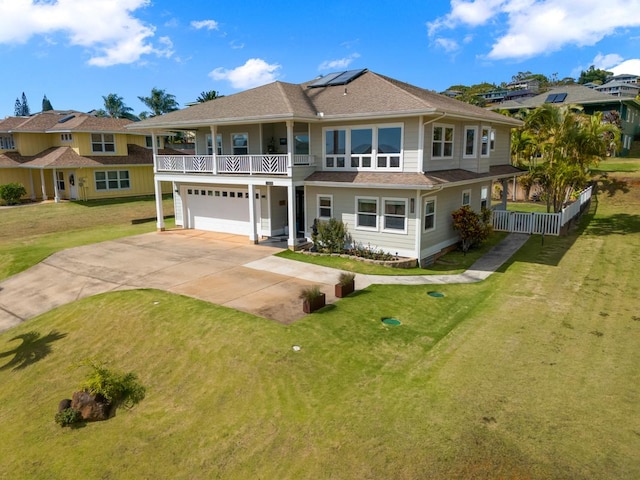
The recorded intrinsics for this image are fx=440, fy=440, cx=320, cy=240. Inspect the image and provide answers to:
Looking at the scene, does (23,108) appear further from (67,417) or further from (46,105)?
(67,417)

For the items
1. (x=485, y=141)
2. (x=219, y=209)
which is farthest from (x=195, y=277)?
(x=485, y=141)

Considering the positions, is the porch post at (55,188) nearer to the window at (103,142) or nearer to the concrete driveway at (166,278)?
the window at (103,142)

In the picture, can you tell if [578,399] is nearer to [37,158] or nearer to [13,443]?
[13,443]

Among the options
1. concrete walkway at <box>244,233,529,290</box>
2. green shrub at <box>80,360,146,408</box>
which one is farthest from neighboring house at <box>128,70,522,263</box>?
green shrub at <box>80,360,146,408</box>

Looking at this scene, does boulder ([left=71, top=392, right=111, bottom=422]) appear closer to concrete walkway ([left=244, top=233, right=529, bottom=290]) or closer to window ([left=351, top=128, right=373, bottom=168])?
concrete walkway ([left=244, top=233, right=529, bottom=290])

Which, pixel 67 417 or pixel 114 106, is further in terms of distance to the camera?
pixel 114 106

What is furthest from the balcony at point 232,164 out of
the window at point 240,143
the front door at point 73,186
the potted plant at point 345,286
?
the front door at point 73,186
